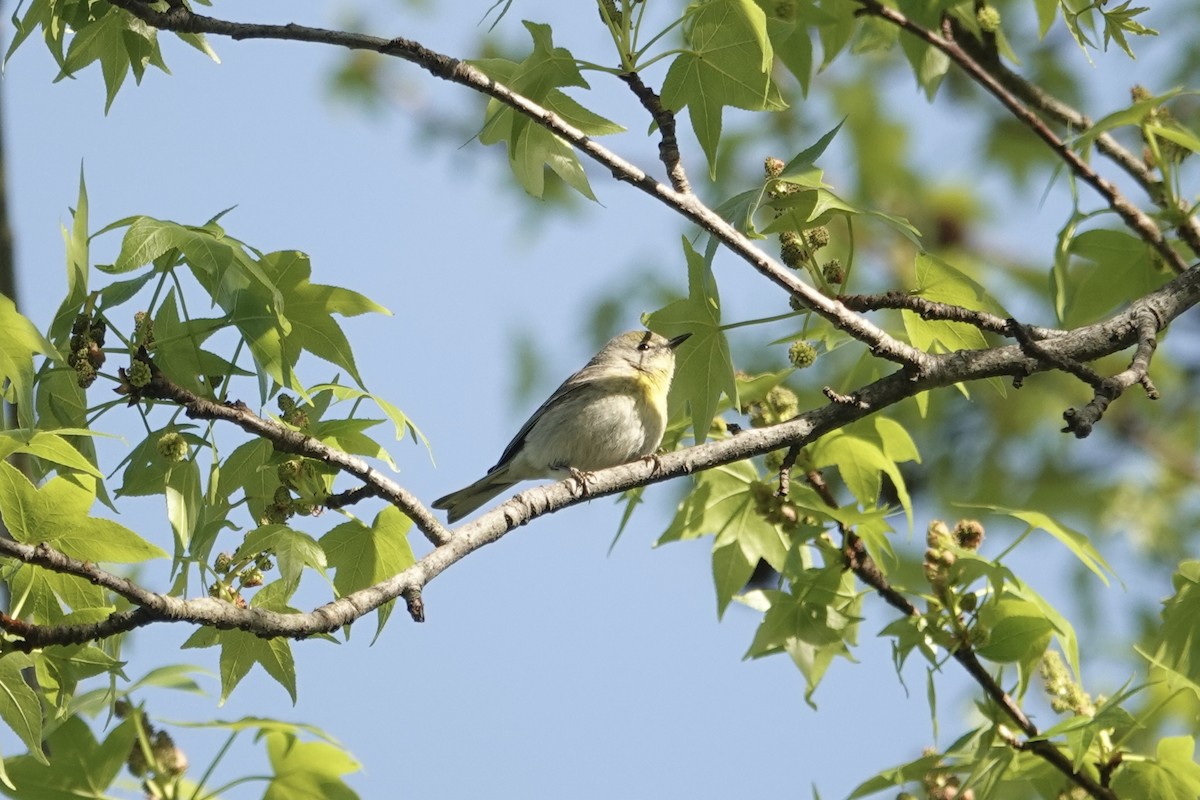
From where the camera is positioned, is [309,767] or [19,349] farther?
[309,767]

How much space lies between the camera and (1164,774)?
3355 mm

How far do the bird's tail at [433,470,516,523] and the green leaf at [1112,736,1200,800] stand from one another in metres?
3.82

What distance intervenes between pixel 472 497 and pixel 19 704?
13.1ft

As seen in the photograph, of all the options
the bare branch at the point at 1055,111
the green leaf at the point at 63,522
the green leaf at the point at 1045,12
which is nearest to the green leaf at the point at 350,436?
the green leaf at the point at 63,522

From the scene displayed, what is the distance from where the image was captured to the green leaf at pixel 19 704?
107 inches

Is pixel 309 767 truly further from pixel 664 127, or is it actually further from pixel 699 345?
pixel 664 127

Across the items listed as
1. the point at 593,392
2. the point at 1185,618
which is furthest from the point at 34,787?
the point at 593,392

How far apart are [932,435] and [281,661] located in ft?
19.3

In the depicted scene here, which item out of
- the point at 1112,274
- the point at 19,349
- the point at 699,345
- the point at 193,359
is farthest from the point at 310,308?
the point at 1112,274

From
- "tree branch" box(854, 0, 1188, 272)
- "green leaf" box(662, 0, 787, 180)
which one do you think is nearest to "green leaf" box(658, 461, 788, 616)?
"green leaf" box(662, 0, 787, 180)

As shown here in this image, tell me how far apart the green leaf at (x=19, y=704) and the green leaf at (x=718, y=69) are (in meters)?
2.07

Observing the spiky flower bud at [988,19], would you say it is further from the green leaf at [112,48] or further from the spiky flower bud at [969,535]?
the green leaf at [112,48]

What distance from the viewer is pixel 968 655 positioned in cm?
356

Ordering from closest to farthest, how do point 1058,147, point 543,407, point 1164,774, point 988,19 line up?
point 1164,774 → point 1058,147 → point 988,19 → point 543,407
